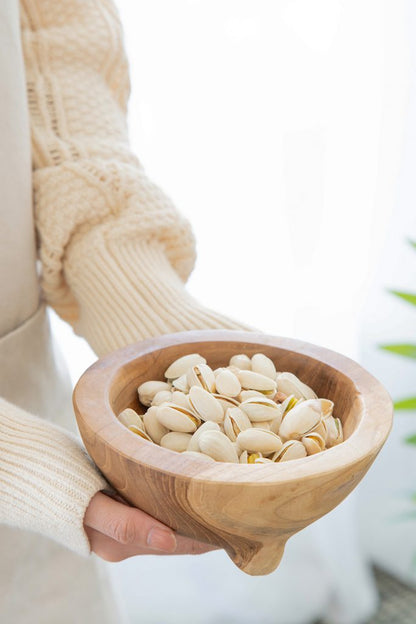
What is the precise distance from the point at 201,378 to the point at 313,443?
95 mm

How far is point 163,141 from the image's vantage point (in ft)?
3.51

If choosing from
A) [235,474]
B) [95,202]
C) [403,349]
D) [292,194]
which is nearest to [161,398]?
[235,474]

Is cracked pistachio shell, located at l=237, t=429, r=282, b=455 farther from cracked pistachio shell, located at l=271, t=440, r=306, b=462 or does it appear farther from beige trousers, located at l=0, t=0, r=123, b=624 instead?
beige trousers, located at l=0, t=0, r=123, b=624

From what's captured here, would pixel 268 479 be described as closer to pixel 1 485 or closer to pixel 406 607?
pixel 1 485

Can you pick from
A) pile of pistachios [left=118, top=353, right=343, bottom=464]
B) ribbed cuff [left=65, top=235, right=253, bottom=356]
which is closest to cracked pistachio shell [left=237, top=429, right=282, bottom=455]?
pile of pistachios [left=118, top=353, right=343, bottom=464]

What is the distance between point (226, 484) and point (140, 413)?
15 cm

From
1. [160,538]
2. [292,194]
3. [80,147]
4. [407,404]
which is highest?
[80,147]

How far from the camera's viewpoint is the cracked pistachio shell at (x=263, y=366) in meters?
0.46

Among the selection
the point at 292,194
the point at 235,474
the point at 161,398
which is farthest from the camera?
the point at 292,194

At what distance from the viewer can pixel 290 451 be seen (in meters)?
0.38

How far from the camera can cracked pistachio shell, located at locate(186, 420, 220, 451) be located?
0.40 metres

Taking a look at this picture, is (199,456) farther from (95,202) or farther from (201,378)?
(95,202)

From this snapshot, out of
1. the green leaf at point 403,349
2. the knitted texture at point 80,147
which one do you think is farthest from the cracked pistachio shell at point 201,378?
the green leaf at point 403,349

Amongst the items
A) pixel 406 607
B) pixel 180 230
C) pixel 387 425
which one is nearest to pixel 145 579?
pixel 406 607
